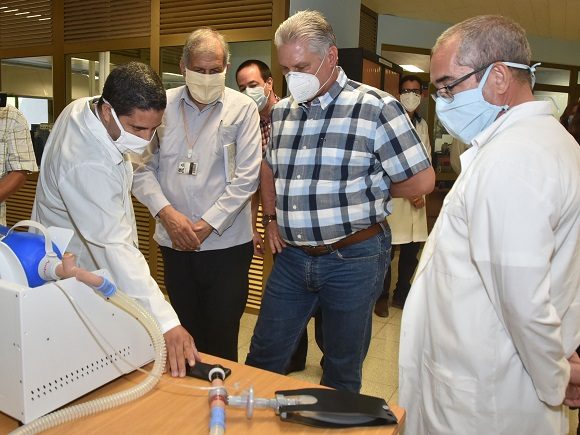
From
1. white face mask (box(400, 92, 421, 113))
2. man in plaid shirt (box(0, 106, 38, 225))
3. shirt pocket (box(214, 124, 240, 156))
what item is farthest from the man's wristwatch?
white face mask (box(400, 92, 421, 113))

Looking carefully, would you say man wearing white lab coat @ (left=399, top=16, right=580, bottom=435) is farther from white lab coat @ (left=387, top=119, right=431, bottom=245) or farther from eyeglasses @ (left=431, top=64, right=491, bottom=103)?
white lab coat @ (left=387, top=119, right=431, bottom=245)

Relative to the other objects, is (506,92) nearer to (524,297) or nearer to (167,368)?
(524,297)

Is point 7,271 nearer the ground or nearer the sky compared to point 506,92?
nearer the ground

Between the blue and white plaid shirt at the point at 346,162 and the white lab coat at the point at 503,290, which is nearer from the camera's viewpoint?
the white lab coat at the point at 503,290

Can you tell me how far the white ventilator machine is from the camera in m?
0.95

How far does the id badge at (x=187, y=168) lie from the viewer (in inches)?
82.6

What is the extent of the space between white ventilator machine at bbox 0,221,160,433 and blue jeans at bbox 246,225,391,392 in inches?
28.4

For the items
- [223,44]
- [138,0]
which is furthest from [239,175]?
[138,0]

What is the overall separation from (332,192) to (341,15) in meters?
3.37

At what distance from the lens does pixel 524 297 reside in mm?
1071

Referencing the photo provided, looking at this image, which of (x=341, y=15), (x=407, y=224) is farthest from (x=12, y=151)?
(x=341, y=15)

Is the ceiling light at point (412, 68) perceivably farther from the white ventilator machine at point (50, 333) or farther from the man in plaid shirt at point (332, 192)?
the white ventilator machine at point (50, 333)

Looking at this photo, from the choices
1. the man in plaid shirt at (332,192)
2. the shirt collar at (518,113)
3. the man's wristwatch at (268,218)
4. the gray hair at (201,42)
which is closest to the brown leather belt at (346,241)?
the man in plaid shirt at (332,192)

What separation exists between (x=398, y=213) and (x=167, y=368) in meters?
2.76
